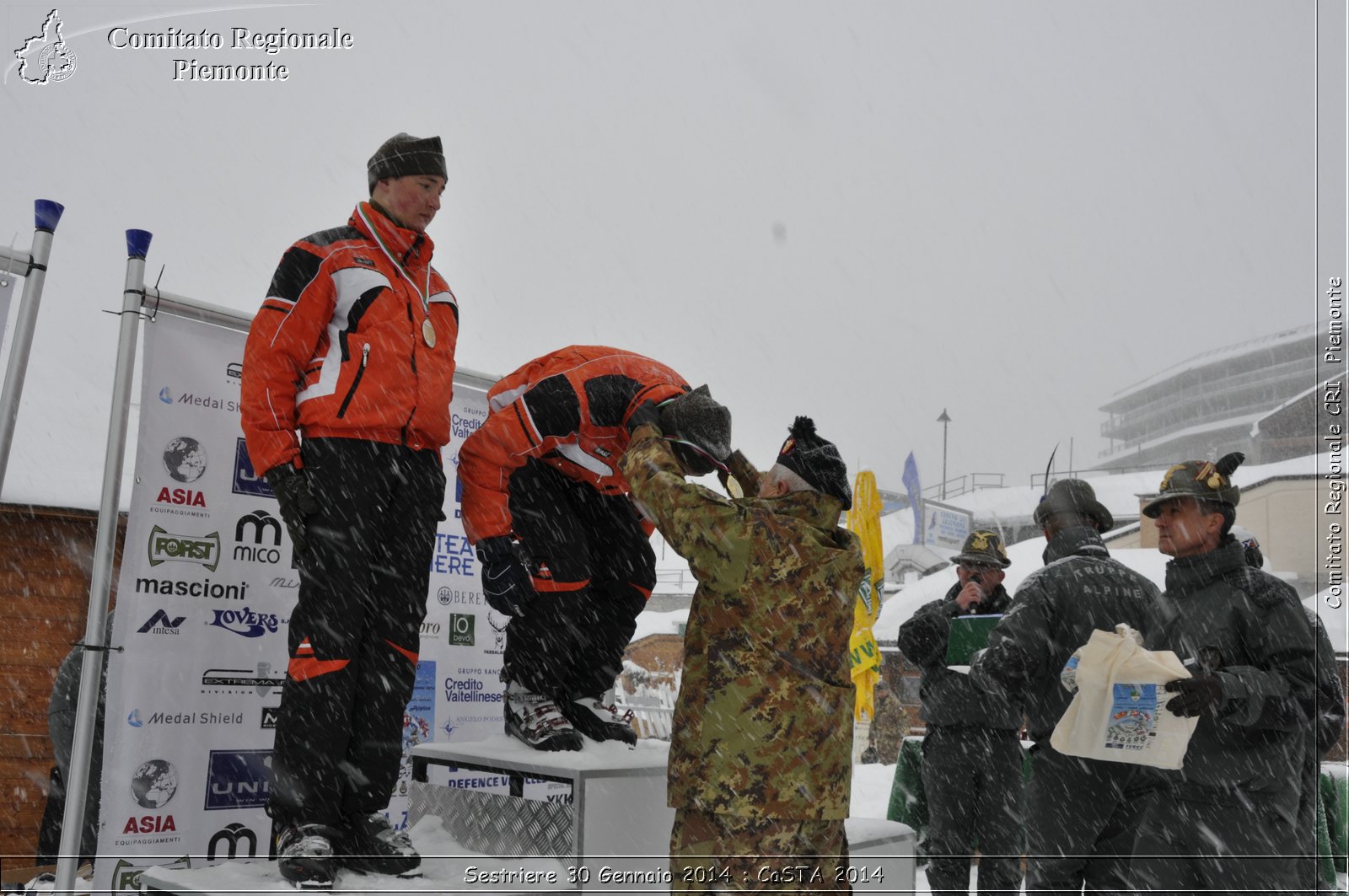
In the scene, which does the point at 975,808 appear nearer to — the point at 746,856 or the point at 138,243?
the point at 746,856

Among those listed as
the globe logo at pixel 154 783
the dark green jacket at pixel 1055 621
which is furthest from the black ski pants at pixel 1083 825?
the globe logo at pixel 154 783

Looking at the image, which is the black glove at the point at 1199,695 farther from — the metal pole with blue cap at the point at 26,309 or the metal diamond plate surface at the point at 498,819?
the metal pole with blue cap at the point at 26,309

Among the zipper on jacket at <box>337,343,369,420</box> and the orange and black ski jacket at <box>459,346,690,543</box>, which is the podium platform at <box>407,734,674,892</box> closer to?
the orange and black ski jacket at <box>459,346,690,543</box>

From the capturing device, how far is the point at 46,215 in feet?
10.4

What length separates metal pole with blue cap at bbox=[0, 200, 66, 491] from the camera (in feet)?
9.91

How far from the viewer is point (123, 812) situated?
10.4ft

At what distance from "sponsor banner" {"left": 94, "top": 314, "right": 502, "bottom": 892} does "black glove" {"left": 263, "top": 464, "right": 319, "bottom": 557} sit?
3.31 feet

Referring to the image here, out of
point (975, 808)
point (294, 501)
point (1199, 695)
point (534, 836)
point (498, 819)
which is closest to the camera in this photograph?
point (294, 501)

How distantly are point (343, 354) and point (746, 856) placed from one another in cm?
184

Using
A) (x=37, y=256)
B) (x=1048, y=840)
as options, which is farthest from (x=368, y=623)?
(x=1048, y=840)

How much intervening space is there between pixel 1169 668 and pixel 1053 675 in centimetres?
109

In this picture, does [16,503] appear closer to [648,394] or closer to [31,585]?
[31,585]

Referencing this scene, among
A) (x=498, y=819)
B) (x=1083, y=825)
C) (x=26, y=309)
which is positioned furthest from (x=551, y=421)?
(x=1083, y=825)

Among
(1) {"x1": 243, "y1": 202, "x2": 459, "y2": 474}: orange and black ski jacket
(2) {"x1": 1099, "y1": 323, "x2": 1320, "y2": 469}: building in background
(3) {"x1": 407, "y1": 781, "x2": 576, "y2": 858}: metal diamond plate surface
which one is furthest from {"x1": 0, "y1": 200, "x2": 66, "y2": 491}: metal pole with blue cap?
(2) {"x1": 1099, "y1": 323, "x2": 1320, "y2": 469}: building in background
